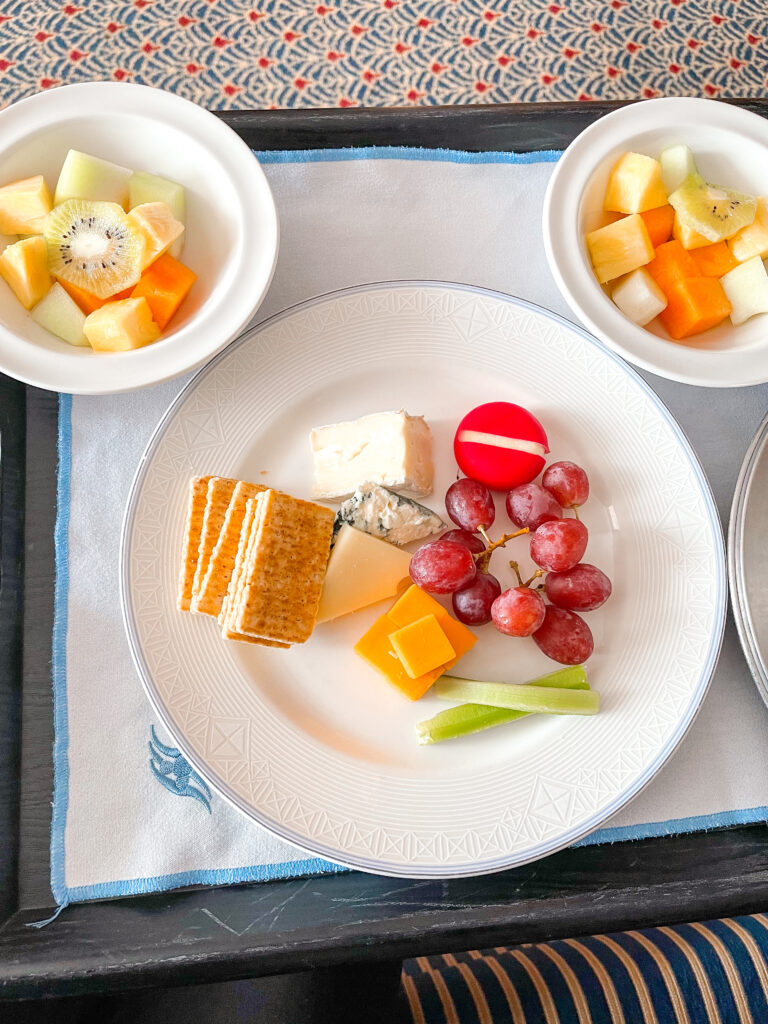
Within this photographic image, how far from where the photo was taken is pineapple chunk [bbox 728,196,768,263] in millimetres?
1174

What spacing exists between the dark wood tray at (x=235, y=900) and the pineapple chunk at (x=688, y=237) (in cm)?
83

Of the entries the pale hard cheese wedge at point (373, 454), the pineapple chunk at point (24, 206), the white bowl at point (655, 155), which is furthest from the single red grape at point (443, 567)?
the pineapple chunk at point (24, 206)

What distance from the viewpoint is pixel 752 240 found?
1176 millimetres

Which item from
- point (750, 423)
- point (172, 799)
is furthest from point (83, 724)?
point (750, 423)

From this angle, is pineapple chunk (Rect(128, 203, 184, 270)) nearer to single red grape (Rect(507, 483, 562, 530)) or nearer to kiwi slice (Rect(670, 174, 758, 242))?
single red grape (Rect(507, 483, 562, 530))

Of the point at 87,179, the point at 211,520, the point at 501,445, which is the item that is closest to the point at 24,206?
the point at 87,179

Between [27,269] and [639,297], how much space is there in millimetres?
845

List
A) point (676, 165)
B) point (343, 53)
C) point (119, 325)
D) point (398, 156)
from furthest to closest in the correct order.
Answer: point (343, 53), point (398, 156), point (676, 165), point (119, 325)

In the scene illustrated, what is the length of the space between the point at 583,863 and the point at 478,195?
1.02 meters

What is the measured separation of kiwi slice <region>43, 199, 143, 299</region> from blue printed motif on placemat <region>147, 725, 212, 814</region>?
0.63 m

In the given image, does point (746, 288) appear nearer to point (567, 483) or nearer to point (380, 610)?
point (567, 483)

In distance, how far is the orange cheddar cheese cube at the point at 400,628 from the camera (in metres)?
1.14

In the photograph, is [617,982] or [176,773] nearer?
[176,773]

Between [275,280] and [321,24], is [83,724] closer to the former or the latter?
[275,280]
